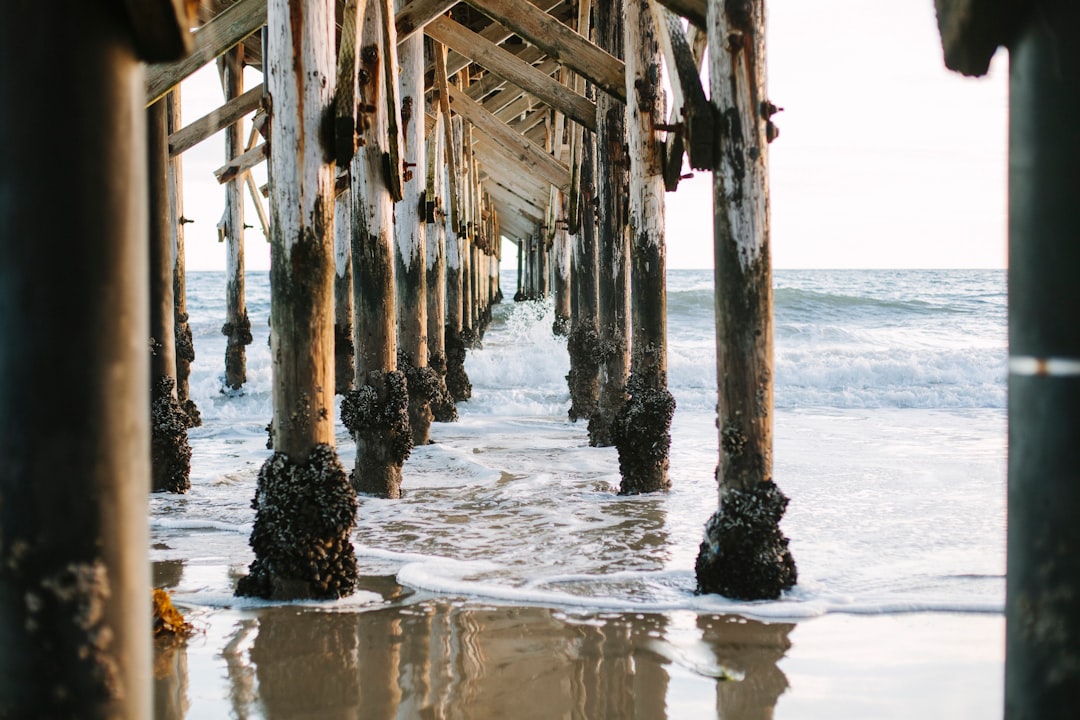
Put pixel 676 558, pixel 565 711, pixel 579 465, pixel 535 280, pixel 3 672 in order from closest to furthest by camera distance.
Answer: pixel 3 672 → pixel 565 711 → pixel 676 558 → pixel 579 465 → pixel 535 280

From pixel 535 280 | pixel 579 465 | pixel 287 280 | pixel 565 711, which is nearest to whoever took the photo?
pixel 565 711

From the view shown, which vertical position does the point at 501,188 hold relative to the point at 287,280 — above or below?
above

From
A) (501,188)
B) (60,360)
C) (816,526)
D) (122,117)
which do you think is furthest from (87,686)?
(501,188)

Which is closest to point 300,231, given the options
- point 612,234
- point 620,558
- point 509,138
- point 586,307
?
point 620,558

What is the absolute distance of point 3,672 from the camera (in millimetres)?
1002

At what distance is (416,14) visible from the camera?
6.00 m

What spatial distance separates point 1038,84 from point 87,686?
1.04 meters

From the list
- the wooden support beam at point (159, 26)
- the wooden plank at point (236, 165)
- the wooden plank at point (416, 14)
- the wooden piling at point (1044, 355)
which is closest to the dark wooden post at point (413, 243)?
the wooden plank at point (416, 14)

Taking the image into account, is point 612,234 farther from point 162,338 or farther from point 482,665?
point 482,665

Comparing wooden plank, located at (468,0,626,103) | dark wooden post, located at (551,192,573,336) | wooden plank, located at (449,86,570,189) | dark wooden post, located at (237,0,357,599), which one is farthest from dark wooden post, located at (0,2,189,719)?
dark wooden post, located at (551,192,573,336)

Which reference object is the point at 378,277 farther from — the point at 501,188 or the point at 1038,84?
the point at 501,188

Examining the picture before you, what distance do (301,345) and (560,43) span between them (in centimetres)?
280

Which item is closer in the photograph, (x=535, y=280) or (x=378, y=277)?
(x=378, y=277)

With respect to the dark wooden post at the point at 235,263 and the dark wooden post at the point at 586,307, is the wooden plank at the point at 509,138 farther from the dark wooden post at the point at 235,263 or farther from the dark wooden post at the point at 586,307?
the dark wooden post at the point at 235,263
